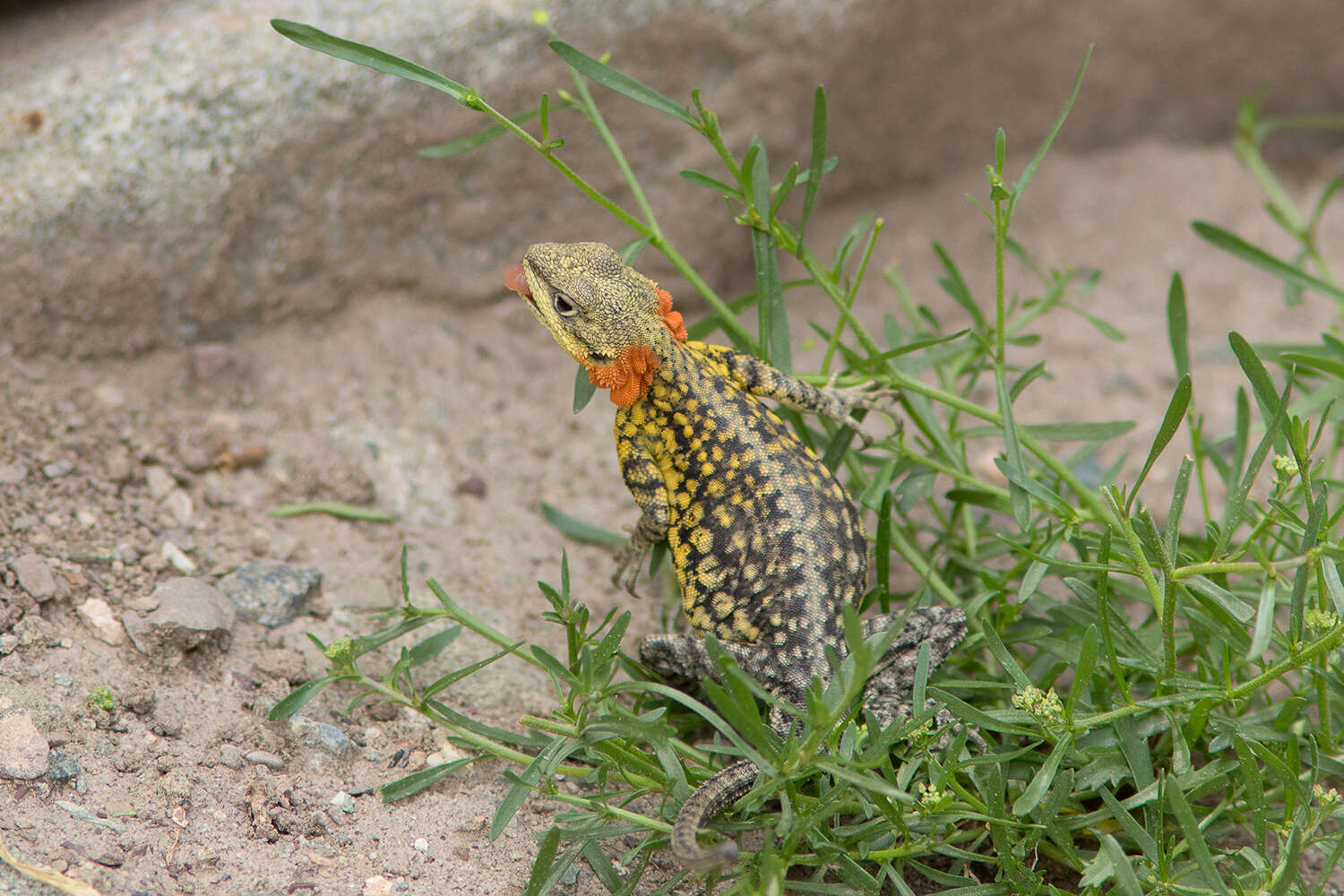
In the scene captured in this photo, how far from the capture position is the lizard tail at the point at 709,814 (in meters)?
2.70

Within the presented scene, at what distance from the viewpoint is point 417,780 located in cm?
330

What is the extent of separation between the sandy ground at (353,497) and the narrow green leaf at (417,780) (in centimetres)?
12

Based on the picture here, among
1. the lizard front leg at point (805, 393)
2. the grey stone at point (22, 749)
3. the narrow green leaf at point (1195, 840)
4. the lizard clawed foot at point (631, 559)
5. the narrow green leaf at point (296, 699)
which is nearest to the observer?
the narrow green leaf at point (1195, 840)

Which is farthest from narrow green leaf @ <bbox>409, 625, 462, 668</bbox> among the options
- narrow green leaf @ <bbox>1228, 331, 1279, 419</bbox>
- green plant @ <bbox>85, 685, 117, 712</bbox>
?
narrow green leaf @ <bbox>1228, 331, 1279, 419</bbox>

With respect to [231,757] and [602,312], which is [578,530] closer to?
[602,312]

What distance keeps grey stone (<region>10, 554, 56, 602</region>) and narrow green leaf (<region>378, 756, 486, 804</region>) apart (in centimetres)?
139

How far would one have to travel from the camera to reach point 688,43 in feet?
17.6

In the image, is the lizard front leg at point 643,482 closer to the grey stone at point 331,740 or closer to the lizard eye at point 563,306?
the lizard eye at point 563,306

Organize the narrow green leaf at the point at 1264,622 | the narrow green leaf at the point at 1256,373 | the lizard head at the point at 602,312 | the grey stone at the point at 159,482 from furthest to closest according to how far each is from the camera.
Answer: the grey stone at the point at 159,482 → the lizard head at the point at 602,312 → the narrow green leaf at the point at 1256,373 → the narrow green leaf at the point at 1264,622

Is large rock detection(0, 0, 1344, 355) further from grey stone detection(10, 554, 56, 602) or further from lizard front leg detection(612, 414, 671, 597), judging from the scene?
lizard front leg detection(612, 414, 671, 597)

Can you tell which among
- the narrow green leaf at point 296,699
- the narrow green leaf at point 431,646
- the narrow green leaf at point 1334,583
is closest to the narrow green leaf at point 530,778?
the narrow green leaf at point 431,646

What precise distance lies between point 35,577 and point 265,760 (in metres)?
1.05

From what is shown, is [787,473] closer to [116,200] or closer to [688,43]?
[688,43]

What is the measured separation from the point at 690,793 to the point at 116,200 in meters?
3.38
